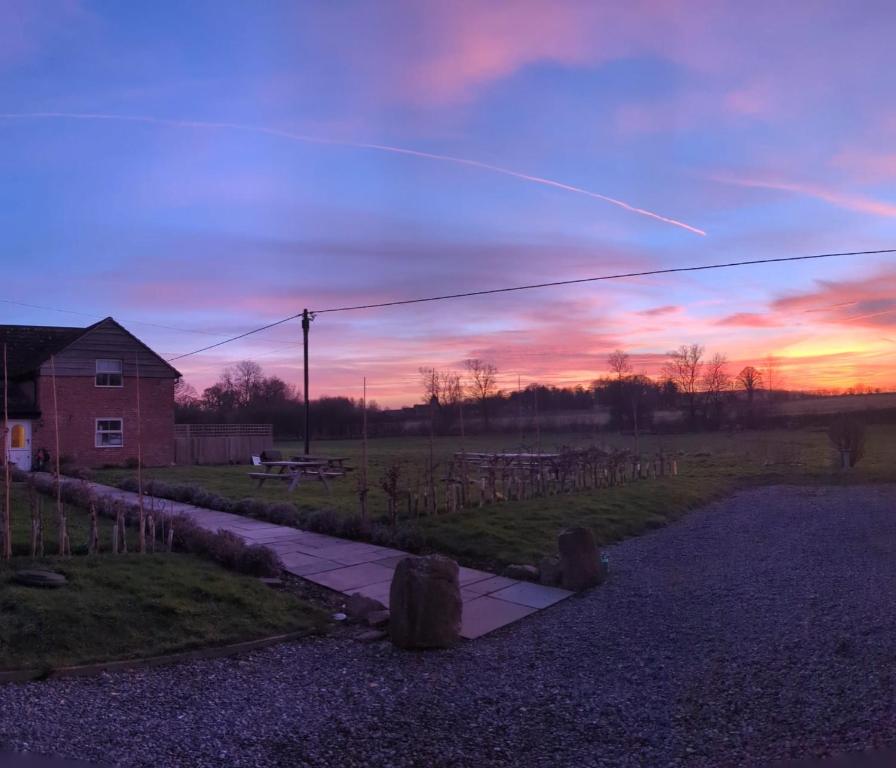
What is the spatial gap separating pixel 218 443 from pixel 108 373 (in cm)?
509

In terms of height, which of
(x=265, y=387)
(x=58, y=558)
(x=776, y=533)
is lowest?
(x=776, y=533)

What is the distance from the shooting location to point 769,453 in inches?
987

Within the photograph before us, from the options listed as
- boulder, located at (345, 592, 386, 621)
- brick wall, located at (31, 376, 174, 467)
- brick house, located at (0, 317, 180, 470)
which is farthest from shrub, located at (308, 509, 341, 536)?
brick wall, located at (31, 376, 174, 467)

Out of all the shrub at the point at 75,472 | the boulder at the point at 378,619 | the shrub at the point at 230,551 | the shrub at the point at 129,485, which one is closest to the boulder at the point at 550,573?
the boulder at the point at 378,619

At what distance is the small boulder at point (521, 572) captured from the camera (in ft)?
24.9

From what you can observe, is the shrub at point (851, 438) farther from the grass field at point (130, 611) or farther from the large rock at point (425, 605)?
the grass field at point (130, 611)

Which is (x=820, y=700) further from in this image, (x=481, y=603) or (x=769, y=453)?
(x=769, y=453)

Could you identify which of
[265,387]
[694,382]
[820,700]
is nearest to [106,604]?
[820,700]

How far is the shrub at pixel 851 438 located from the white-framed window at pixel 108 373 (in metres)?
24.3

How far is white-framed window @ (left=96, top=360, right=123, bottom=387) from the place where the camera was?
2519 cm

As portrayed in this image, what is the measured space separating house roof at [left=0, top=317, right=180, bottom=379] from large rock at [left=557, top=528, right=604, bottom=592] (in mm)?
22233

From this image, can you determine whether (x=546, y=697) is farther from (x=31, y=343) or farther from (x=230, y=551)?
(x=31, y=343)

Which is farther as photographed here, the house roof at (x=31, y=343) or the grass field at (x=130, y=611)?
the house roof at (x=31, y=343)

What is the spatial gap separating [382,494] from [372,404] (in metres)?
24.8
